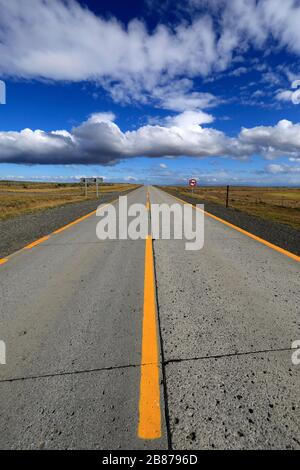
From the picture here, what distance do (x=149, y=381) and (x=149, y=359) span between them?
274 mm

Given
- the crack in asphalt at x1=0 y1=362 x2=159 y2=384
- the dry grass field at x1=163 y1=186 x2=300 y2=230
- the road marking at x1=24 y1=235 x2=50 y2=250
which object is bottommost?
the crack in asphalt at x1=0 y1=362 x2=159 y2=384

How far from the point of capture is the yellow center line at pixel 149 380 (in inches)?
67.0

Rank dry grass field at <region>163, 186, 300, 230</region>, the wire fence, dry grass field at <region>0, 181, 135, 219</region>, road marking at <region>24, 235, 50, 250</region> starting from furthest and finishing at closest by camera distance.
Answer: the wire fence < dry grass field at <region>0, 181, 135, 219</region> < dry grass field at <region>163, 186, 300, 230</region> < road marking at <region>24, 235, 50, 250</region>

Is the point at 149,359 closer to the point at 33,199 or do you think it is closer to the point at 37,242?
the point at 37,242

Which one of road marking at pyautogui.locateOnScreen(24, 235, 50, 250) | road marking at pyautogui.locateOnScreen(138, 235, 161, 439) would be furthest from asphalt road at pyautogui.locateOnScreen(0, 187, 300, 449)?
road marking at pyautogui.locateOnScreen(24, 235, 50, 250)

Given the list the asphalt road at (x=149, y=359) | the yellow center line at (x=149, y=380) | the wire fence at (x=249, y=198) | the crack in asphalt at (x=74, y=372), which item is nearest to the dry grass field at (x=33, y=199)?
the asphalt road at (x=149, y=359)

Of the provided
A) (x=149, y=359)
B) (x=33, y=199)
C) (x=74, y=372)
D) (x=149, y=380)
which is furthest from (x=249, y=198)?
(x=74, y=372)

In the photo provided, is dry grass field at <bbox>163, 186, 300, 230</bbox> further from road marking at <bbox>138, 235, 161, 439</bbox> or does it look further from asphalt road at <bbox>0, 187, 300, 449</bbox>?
road marking at <bbox>138, 235, 161, 439</bbox>

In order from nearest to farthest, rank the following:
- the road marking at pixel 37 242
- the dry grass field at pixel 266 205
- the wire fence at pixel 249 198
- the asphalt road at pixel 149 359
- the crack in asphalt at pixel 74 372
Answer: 1. the asphalt road at pixel 149 359
2. the crack in asphalt at pixel 74 372
3. the road marking at pixel 37 242
4. the dry grass field at pixel 266 205
5. the wire fence at pixel 249 198

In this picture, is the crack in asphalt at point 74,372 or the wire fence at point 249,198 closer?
the crack in asphalt at point 74,372

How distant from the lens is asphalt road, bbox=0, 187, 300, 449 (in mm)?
1690

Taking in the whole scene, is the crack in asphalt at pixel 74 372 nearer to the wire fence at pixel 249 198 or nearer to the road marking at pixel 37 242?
the road marking at pixel 37 242

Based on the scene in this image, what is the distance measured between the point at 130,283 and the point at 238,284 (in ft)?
5.83

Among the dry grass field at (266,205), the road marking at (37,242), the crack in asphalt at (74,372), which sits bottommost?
the crack in asphalt at (74,372)
